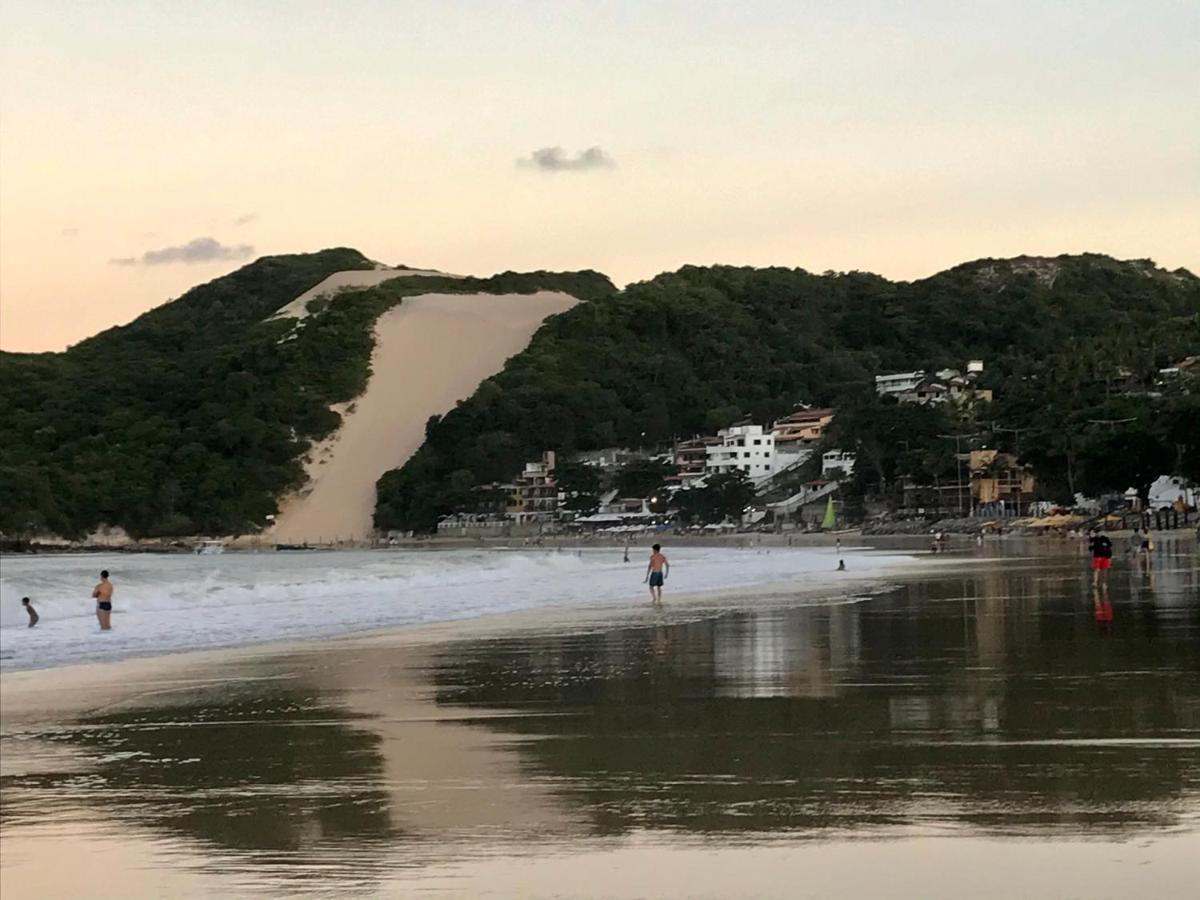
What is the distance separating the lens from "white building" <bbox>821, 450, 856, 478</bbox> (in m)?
A: 113

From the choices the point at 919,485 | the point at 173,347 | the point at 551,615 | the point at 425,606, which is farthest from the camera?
the point at 173,347

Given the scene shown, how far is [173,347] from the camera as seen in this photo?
7047 inches

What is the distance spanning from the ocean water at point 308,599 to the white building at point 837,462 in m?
66.1

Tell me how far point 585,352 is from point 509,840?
148 metres

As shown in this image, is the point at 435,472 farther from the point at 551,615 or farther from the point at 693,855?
the point at 693,855

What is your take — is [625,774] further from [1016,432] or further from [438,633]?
[1016,432]

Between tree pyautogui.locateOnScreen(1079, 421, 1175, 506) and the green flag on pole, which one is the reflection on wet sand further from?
the green flag on pole

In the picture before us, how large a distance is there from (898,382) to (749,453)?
13890mm

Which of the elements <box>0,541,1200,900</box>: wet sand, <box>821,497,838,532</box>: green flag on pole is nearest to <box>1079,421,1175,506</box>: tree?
<box>821,497,838,532</box>: green flag on pole

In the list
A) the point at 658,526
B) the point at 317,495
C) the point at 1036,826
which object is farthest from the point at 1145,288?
the point at 1036,826

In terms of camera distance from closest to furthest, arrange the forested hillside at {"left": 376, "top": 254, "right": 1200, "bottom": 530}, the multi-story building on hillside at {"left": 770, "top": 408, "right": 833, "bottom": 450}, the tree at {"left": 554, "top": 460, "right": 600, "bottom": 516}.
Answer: the tree at {"left": 554, "top": 460, "right": 600, "bottom": 516} < the multi-story building on hillside at {"left": 770, "top": 408, "right": 833, "bottom": 450} < the forested hillside at {"left": 376, "top": 254, "right": 1200, "bottom": 530}

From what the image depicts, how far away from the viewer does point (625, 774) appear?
737 centimetres

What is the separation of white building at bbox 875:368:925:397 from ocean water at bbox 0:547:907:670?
8055 cm

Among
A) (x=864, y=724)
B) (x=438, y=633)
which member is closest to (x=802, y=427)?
(x=438, y=633)
